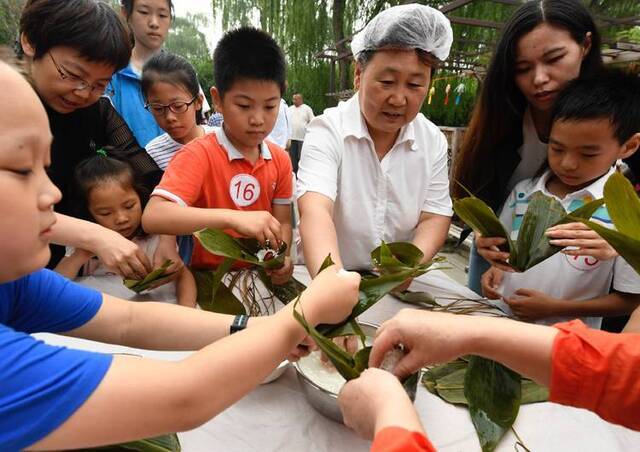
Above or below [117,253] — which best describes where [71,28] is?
above

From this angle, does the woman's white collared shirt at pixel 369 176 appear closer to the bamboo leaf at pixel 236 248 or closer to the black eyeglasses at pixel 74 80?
the bamboo leaf at pixel 236 248

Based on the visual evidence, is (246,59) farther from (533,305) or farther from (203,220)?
Answer: (533,305)

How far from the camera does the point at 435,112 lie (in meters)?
5.77

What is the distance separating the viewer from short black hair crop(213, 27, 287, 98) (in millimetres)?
1068

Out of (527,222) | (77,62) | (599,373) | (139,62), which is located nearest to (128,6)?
(139,62)

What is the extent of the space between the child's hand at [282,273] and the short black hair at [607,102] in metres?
0.72

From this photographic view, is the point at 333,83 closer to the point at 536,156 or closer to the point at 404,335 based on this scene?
the point at 536,156

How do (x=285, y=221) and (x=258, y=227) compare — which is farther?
(x=285, y=221)

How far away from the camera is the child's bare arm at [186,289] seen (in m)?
1.01

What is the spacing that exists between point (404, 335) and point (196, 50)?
66.2ft

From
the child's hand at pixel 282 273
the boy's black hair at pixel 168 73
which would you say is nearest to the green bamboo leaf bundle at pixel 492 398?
the child's hand at pixel 282 273

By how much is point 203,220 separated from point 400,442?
705mm

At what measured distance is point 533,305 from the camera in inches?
39.1

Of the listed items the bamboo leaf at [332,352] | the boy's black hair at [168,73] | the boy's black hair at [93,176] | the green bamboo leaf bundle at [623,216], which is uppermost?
the boy's black hair at [168,73]
